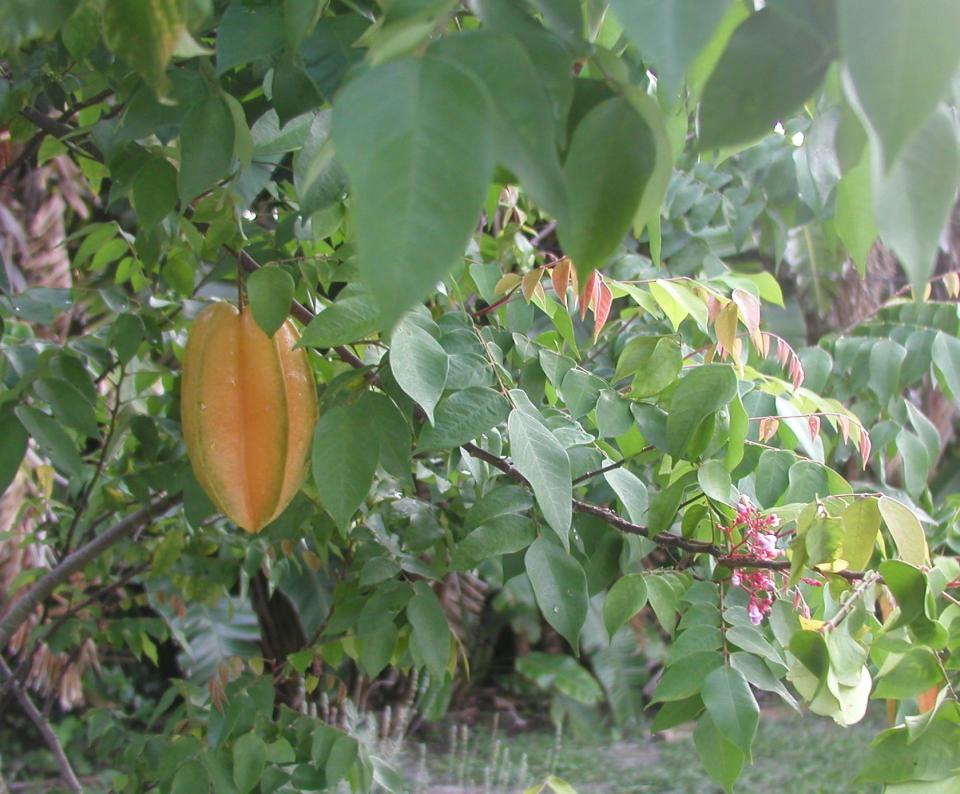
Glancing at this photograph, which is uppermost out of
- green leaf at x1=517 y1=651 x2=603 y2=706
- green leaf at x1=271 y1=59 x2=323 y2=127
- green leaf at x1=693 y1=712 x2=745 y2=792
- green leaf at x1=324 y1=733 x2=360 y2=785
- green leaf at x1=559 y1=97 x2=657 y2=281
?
green leaf at x1=271 y1=59 x2=323 y2=127

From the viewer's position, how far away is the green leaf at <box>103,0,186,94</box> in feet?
1.57

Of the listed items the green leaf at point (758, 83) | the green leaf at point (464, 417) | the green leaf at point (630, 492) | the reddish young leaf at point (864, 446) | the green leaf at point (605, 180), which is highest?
the green leaf at point (758, 83)

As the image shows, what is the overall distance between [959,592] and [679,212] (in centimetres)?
89

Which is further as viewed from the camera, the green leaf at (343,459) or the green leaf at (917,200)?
the green leaf at (343,459)

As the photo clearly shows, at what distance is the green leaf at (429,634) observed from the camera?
1.04 m

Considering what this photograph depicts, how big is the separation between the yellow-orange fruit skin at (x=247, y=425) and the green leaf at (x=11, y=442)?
0.69 ft

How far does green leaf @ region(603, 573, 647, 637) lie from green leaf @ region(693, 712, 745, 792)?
0.41ft

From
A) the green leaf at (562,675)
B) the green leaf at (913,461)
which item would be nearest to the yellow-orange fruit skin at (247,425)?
the green leaf at (913,461)

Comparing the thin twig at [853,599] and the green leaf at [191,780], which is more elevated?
the thin twig at [853,599]

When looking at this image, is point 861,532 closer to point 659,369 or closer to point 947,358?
point 659,369

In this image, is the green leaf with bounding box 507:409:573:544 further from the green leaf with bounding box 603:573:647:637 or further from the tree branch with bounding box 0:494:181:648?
the tree branch with bounding box 0:494:181:648

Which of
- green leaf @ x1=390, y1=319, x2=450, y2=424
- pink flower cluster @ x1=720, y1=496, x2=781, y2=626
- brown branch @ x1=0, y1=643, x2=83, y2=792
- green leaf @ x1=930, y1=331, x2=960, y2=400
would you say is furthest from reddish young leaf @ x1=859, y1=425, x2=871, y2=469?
brown branch @ x1=0, y1=643, x2=83, y2=792

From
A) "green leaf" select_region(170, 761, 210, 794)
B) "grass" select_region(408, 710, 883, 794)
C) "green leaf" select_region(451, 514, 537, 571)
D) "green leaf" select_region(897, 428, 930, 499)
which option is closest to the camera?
"green leaf" select_region(451, 514, 537, 571)

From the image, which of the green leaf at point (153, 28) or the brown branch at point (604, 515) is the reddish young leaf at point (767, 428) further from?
the green leaf at point (153, 28)
